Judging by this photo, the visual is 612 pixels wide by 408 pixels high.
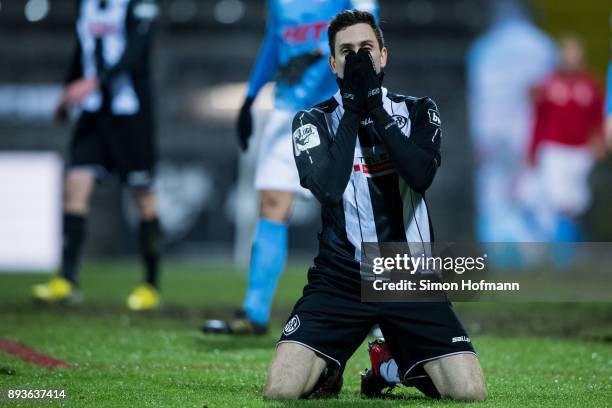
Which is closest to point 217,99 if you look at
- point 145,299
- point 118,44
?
point 118,44

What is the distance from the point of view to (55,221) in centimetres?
1418

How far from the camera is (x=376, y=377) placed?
3932 mm

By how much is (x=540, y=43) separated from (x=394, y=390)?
426 inches

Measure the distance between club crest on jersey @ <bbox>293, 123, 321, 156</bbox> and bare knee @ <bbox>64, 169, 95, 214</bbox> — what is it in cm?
361

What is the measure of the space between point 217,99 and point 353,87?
1474 cm

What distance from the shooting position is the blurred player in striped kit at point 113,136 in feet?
23.7

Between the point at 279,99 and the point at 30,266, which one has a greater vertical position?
the point at 279,99

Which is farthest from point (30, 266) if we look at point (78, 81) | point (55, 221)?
point (78, 81)

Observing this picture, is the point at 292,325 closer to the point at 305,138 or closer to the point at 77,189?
the point at 305,138

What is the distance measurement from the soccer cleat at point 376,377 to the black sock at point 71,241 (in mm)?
3784

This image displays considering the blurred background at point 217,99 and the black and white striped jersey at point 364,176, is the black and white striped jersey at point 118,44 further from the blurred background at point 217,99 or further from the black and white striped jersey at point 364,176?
the blurred background at point 217,99

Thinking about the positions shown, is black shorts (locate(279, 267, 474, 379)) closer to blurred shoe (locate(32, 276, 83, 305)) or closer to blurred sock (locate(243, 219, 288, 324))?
blurred sock (locate(243, 219, 288, 324))

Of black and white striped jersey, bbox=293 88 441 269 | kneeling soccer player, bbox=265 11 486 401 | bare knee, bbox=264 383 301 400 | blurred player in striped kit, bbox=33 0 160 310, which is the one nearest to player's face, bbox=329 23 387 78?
kneeling soccer player, bbox=265 11 486 401

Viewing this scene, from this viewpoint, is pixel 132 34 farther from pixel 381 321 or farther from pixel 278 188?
pixel 381 321
